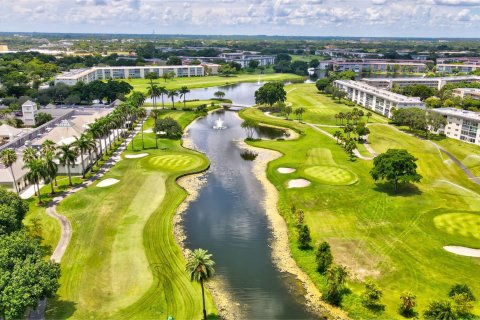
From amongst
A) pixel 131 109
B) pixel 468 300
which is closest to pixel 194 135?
pixel 131 109

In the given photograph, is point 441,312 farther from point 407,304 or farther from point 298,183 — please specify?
point 298,183

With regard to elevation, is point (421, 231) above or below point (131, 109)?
below

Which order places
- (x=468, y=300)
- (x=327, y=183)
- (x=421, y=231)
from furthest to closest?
(x=327, y=183)
(x=421, y=231)
(x=468, y=300)

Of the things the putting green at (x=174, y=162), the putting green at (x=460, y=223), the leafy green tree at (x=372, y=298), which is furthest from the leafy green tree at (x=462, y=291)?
the putting green at (x=174, y=162)

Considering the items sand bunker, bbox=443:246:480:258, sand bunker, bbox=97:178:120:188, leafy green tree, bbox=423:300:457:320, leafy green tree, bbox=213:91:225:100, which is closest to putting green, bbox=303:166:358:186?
sand bunker, bbox=443:246:480:258

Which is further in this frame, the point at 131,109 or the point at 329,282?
the point at 131,109

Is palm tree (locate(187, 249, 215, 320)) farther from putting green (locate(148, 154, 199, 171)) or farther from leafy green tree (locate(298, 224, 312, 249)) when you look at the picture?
putting green (locate(148, 154, 199, 171))

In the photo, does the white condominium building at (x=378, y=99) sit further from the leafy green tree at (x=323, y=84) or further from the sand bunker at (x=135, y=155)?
the sand bunker at (x=135, y=155)

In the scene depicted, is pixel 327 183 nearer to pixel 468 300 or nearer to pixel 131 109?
pixel 468 300
